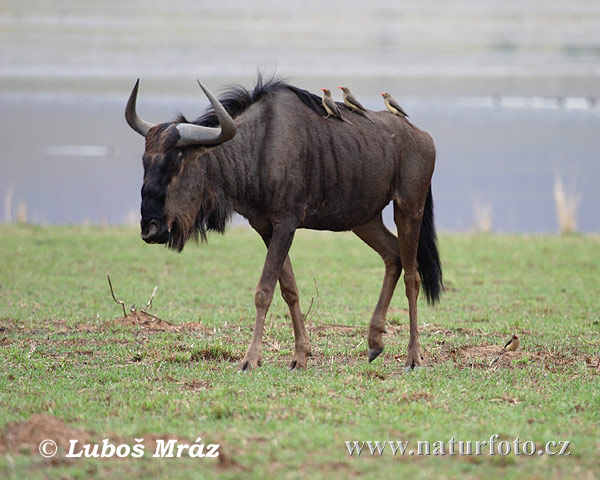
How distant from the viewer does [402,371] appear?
6488 millimetres

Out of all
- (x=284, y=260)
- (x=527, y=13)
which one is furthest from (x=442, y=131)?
(x=284, y=260)

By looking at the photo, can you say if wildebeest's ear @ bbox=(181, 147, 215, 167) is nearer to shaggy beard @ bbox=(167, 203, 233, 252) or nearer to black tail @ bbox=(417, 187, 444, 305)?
shaggy beard @ bbox=(167, 203, 233, 252)

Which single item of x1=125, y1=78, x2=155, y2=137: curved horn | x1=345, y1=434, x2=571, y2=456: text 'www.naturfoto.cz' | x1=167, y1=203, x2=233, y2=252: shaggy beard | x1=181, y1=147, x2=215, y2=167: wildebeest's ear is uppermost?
x1=125, y1=78, x2=155, y2=137: curved horn

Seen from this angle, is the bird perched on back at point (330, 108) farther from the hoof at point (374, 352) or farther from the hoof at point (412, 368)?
the hoof at point (412, 368)

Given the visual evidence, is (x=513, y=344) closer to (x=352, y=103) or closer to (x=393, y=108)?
(x=393, y=108)

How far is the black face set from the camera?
243 inches

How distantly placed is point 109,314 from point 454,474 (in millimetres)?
5737

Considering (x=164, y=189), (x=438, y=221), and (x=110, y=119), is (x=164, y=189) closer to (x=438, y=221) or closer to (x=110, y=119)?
(x=438, y=221)

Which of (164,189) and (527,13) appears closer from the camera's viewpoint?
(164,189)

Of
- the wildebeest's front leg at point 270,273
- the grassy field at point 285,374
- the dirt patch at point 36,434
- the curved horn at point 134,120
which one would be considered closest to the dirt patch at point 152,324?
the grassy field at point 285,374

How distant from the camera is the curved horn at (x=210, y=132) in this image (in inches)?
243

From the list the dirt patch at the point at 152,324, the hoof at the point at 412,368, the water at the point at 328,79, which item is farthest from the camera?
the water at the point at 328,79

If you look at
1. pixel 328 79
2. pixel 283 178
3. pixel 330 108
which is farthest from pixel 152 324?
pixel 328 79

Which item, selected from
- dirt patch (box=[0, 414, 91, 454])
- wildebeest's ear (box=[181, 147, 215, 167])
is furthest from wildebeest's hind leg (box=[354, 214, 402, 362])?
dirt patch (box=[0, 414, 91, 454])
